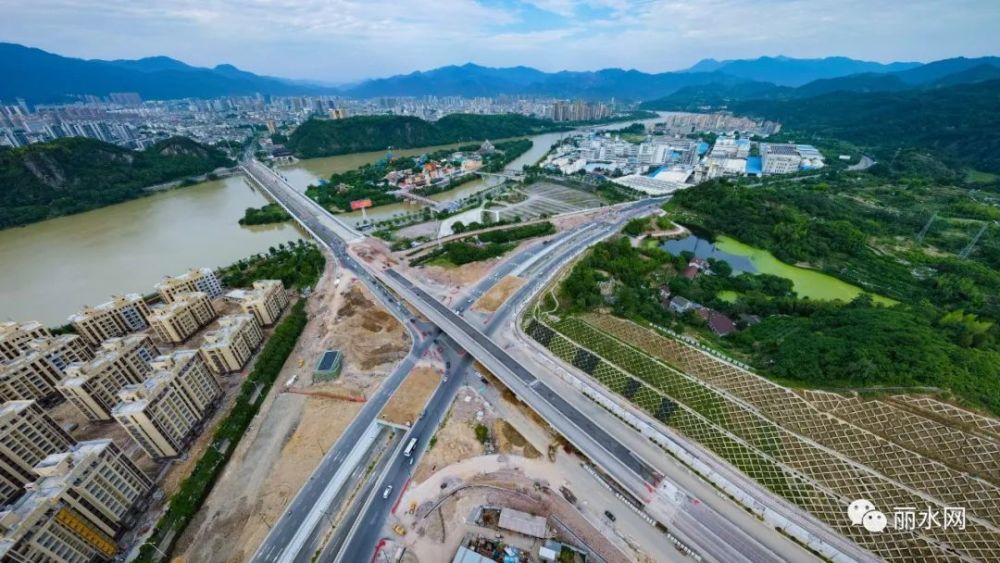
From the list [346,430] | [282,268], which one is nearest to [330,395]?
[346,430]

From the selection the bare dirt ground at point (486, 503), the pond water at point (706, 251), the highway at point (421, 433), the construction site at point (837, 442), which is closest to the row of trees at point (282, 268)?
the highway at point (421, 433)

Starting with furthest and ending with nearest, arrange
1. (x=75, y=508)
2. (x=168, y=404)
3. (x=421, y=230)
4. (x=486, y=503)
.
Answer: (x=421, y=230) → (x=168, y=404) → (x=486, y=503) → (x=75, y=508)

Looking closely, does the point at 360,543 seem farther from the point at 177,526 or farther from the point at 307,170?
the point at 307,170

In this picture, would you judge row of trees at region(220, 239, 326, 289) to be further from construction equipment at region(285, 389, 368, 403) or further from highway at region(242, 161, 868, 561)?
construction equipment at region(285, 389, 368, 403)

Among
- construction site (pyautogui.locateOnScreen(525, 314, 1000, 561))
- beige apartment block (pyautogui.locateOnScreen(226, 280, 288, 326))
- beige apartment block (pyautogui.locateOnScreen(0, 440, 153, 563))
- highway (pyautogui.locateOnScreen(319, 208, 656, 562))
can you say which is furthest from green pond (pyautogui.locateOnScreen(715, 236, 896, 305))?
beige apartment block (pyautogui.locateOnScreen(0, 440, 153, 563))

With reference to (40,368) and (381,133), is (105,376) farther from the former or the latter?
(381,133)

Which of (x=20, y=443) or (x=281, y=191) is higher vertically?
(x=20, y=443)

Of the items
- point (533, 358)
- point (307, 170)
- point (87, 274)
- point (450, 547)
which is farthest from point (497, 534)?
point (307, 170)
